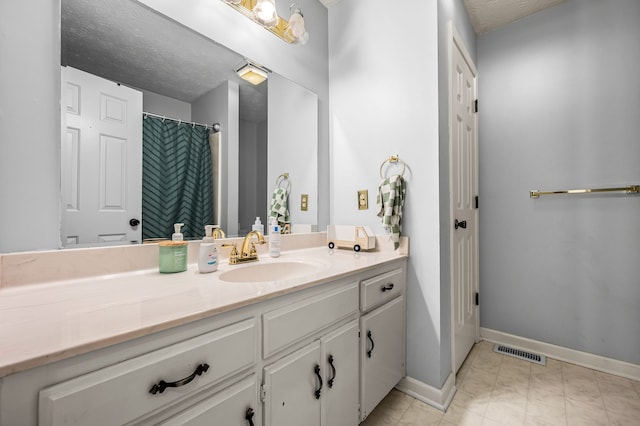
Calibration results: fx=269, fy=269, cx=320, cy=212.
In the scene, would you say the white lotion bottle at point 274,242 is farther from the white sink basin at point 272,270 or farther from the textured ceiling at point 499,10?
the textured ceiling at point 499,10

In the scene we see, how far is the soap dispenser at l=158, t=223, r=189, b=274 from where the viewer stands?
1.01 m

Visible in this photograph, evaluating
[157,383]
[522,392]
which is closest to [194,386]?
[157,383]

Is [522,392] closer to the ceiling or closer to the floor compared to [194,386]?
closer to the floor

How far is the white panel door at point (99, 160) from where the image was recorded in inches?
35.7

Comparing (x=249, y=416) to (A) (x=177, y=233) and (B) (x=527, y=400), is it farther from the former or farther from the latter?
(B) (x=527, y=400)

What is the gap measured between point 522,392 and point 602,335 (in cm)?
74

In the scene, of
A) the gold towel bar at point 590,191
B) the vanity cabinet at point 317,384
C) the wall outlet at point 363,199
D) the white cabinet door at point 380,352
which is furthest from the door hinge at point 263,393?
the gold towel bar at point 590,191

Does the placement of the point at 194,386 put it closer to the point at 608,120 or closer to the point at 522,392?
the point at 522,392

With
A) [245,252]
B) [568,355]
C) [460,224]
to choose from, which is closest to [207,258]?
[245,252]

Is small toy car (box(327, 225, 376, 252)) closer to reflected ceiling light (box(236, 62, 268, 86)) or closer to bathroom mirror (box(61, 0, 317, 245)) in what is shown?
bathroom mirror (box(61, 0, 317, 245))

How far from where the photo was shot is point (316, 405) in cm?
95

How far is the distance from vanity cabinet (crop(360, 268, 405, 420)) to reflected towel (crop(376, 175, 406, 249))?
0.71ft

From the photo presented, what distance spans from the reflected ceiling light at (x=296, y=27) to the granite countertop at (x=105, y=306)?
1.34m

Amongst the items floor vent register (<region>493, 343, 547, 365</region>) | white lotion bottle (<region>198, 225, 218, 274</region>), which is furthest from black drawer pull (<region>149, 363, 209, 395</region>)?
floor vent register (<region>493, 343, 547, 365</region>)
